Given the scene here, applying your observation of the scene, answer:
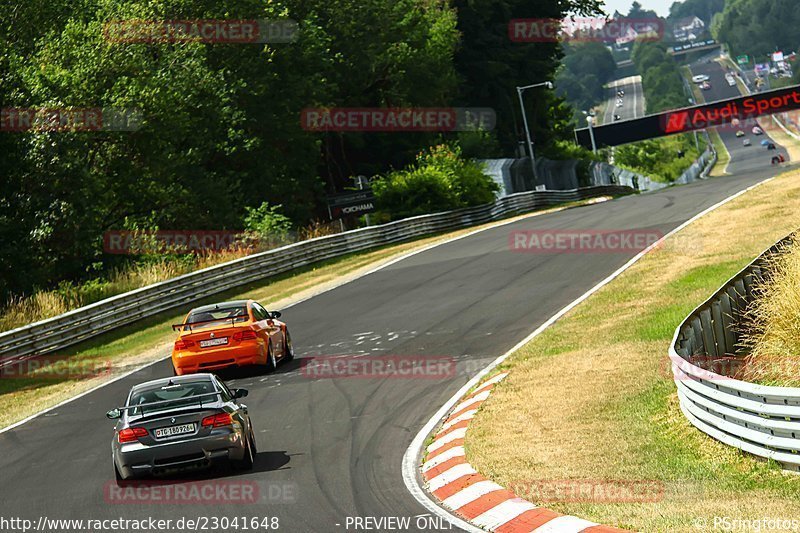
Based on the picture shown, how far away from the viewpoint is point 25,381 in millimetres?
25594

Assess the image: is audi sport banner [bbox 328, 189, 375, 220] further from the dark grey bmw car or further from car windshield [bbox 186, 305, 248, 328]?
the dark grey bmw car

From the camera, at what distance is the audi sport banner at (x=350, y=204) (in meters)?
47.6

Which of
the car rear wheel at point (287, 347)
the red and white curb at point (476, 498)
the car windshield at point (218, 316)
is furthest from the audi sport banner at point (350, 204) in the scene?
the red and white curb at point (476, 498)

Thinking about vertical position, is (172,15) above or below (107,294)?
above

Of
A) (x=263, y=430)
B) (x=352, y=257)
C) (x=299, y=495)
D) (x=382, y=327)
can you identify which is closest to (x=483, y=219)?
Answer: (x=352, y=257)

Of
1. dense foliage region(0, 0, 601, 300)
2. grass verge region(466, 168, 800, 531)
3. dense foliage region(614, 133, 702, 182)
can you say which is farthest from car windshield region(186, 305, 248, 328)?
dense foliage region(614, 133, 702, 182)

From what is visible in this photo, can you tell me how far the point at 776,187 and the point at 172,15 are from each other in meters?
25.7

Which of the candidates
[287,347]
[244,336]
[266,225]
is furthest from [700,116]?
[244,336]

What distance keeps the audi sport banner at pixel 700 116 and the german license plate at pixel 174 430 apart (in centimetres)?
9030

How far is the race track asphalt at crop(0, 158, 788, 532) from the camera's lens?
12.1m

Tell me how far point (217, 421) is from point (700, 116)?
309 ft

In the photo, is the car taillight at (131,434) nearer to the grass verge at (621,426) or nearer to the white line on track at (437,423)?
the white line on track at (437,423)

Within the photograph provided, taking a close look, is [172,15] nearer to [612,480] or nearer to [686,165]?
[612,480]

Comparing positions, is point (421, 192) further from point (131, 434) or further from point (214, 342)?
point (131, 434)
